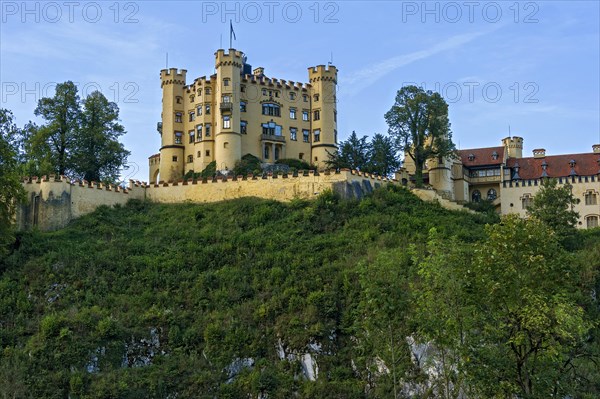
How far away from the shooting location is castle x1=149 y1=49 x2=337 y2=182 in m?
79.9

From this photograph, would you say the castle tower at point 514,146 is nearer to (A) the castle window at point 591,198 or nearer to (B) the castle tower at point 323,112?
(A) the castle window at point 591,198

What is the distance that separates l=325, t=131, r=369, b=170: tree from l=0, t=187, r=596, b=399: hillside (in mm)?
13016

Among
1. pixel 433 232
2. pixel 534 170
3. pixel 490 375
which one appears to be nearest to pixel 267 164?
pixel 534 170

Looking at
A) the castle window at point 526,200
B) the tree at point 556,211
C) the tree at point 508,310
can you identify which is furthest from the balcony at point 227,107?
the tree at point 508,310

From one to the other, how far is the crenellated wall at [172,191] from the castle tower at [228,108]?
10.0 m

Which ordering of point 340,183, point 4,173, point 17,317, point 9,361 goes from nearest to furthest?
point 9,361
point 17,317
point 4,173
point 340,183

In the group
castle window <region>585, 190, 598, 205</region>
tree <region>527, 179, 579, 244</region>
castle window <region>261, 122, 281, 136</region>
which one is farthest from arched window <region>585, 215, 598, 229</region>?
castle window <region>261, 122, 281, 136</region>

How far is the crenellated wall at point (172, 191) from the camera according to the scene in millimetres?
62219

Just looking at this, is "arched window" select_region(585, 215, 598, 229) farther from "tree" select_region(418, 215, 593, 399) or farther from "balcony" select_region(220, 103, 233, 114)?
"tree" select_region(418, 215, 593, 399)

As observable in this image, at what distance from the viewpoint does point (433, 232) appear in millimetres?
35656

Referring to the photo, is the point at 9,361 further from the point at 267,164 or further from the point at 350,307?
the point at 267,164

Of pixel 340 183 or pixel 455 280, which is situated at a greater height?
pixel 340 183

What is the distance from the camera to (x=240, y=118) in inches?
3182

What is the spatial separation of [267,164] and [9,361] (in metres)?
40.1
